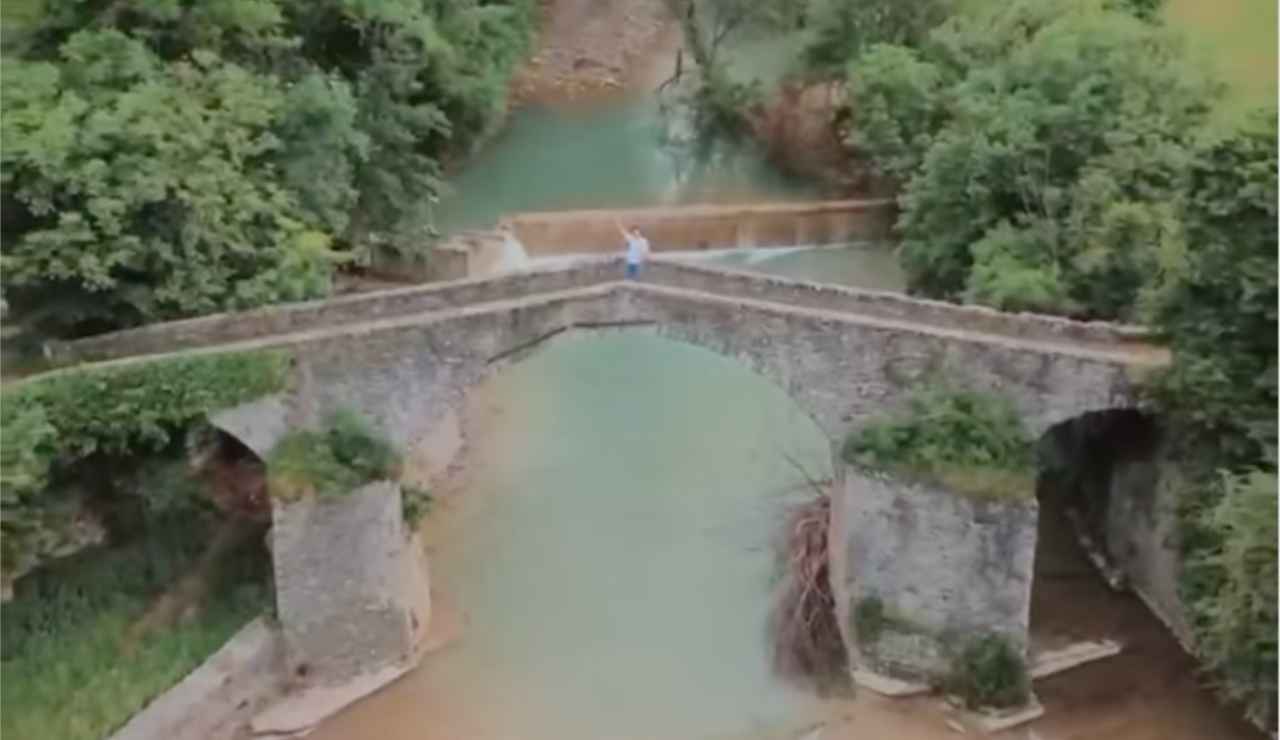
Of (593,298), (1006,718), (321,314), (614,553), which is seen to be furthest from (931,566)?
(321,314)

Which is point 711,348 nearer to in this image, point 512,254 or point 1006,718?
point 1006,718

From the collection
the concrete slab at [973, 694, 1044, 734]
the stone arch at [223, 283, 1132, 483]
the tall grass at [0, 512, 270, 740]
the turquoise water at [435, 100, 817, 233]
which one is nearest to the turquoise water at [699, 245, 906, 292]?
the turquoise water at [435, 100, 817, 233]

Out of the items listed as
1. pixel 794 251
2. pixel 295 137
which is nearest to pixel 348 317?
pixel 295 137

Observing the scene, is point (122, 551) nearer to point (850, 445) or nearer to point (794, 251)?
point (850, 445)

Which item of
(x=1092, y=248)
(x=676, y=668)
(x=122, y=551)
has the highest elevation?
(x=1092, y=248)

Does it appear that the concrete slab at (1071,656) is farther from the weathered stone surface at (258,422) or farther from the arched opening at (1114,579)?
the weathered stone surface at (258,422)

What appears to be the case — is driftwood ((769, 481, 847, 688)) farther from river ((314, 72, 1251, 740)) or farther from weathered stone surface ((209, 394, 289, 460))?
weathered stone surface ((209, 394, 289, 460))

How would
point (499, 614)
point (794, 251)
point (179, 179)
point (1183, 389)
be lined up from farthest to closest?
point (794, 251) < point (499, 614) < point (179, 179) < point (1183, 389)
